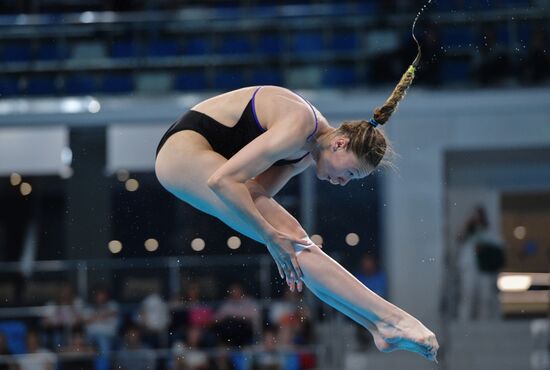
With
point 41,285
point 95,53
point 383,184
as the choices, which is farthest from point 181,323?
point 95,53

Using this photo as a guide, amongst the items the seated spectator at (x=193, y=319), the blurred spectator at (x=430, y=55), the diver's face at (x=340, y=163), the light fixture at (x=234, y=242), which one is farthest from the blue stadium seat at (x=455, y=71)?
the diver's face at (x=340, y=163)

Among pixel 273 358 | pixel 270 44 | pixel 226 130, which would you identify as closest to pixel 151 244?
pixel 273 358

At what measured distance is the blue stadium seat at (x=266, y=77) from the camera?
364 inches

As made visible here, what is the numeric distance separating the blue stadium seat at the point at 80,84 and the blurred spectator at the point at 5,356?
259 centimetres

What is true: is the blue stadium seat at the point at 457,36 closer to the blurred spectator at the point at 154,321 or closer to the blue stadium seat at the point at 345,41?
the blue stadium seat at the point at 345,41

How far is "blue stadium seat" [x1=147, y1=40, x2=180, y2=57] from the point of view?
9766 millimetres

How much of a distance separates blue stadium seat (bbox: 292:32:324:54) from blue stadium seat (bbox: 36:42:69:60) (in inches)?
90.7

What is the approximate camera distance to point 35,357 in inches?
305

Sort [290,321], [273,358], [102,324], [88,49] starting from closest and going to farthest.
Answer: [273,358] → [290,321] → [102,324] → [88,49]

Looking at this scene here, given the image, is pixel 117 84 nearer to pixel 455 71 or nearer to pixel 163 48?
pixel 163 48

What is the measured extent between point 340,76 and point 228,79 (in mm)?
1090

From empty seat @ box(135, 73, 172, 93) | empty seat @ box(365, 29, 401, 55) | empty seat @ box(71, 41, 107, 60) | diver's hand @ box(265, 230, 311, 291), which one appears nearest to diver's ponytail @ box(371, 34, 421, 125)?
diver's hand @ box(265, 230, 311, 291)

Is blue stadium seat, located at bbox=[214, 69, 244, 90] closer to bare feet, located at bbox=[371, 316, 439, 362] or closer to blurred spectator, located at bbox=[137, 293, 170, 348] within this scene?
blurred spectator, located at bbox=[137, 293, 170, 348]

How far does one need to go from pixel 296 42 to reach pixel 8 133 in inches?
115
